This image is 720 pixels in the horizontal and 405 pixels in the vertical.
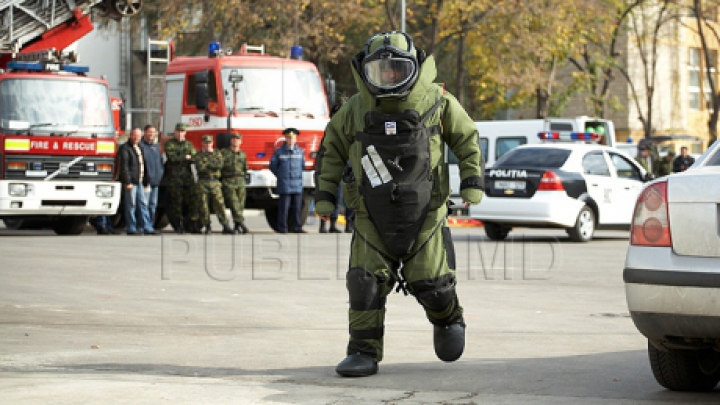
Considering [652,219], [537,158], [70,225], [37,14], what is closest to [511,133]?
[537,158]

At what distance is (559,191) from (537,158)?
2.44ft

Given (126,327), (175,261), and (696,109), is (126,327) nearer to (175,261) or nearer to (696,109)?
(175,261)

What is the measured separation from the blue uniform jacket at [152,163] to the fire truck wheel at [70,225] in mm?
1323

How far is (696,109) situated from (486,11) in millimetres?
20711

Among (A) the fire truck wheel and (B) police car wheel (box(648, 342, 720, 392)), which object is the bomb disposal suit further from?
(A) the fire truck wheel

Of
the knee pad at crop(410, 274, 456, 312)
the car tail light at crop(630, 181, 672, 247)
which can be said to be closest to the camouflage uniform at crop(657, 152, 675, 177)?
the knee pad at crop(410, 274, 456, 312)

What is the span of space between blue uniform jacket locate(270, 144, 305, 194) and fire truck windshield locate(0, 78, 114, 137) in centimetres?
269

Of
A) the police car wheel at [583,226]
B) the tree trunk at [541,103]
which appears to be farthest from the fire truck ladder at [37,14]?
the tree trunk at [541,103]

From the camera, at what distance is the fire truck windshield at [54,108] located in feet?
65.5

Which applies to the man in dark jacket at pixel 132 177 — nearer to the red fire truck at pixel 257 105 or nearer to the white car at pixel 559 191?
the red fire truck at pixel 257 105

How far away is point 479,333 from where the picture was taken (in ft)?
30.8

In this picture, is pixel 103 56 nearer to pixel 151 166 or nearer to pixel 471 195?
pixel 151 166

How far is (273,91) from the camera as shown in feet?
74.0

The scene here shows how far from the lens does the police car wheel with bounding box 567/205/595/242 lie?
20.4m
